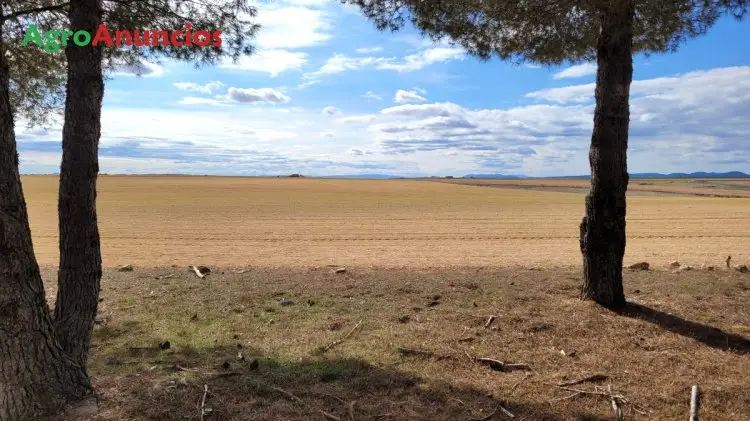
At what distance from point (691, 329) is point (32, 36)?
28.3ft

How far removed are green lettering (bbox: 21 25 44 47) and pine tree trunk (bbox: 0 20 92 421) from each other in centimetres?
329

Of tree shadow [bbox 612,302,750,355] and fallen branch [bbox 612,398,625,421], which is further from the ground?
tree shadow [bbox 612,302,750,355]

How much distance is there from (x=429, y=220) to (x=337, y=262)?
14.7m

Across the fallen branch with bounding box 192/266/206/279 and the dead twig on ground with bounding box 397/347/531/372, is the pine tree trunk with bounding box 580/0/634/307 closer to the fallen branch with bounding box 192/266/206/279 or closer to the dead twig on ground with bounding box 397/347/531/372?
the dead twig on ground with bounding box 397/347/531/372

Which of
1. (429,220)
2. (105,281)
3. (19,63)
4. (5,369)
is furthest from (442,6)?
(429,220)

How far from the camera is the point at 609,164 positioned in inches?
249

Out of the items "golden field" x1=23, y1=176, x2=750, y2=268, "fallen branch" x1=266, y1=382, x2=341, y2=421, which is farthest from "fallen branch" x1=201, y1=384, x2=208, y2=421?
"golden field" x1=23, y1=176, x2=750, y2=268

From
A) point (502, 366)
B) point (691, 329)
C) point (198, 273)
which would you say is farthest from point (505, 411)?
point (198, 273)

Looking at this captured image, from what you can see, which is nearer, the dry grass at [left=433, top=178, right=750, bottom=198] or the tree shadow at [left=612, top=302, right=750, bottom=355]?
the tree shadow at [left=612, top=302, right=750, bottom=355]

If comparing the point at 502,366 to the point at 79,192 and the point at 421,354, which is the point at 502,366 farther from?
the point at 79,192

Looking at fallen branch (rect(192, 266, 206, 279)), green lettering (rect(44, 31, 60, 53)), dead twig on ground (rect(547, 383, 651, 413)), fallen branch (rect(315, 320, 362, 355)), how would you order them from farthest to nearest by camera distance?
fallen branch (rect(192, 266, 206, 279)) < green lettering (rect(44, 31, 60, 53)) < fallen branch (rect(315, 320, 362, 355)) < dead twig on ground (rect(547, 383, 651, 413))

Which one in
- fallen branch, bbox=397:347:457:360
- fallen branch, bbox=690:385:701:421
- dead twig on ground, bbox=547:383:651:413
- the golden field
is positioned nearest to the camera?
fallen branch, bbox=690:385:701:421

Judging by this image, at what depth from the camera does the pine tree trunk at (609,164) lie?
6246mm

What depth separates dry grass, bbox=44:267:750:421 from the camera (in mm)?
3969
